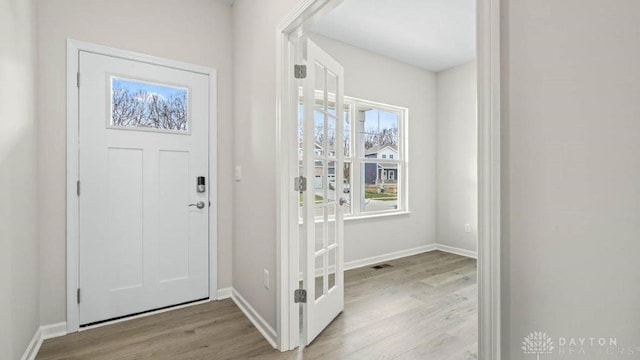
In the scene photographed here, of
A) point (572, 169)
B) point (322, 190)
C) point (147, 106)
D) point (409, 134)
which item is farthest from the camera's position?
point (409, 134)

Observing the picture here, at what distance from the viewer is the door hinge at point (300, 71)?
79.7 inches

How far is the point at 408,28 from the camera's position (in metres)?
3.34

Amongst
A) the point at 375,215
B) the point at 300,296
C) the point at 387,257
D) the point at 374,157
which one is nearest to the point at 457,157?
the point at 374,157

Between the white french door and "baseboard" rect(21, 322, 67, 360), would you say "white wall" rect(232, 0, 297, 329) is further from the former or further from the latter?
"baseboard" rect(21, 322, 67, 360)

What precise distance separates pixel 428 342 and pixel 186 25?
3157 mm

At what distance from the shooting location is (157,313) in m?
2.50

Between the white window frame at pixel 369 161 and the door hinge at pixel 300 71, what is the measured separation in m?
1.73

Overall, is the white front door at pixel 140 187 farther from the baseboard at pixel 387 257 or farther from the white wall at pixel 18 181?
the baseboard at pixel 387 257

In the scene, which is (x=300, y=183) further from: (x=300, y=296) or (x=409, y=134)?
(x=409, y=134)

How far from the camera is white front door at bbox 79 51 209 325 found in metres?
2.29

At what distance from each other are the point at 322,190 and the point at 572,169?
1.67 m

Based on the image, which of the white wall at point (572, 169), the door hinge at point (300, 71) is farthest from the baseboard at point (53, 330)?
the white wall at point (572, 169)

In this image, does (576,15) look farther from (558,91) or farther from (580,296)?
(580,296)

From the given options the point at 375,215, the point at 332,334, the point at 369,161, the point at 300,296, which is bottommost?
the point at 332,334
